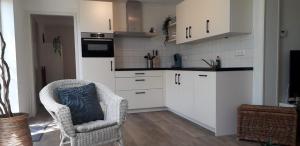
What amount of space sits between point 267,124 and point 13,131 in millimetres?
2455

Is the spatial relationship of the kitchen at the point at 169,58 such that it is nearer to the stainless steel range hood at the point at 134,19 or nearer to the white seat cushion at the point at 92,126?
the stainless steel range hood at the point at 134,19

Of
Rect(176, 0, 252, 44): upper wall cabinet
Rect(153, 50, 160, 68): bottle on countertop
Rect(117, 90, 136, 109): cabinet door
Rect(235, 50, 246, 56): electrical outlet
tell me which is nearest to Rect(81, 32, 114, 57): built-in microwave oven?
Rect(117, 90, 136, 109): cabinet door

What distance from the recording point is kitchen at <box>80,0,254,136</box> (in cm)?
281

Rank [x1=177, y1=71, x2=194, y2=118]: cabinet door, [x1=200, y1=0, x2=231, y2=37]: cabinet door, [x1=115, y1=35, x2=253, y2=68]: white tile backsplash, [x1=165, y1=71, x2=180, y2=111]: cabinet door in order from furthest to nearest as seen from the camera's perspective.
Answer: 1. [x1=165, y1=71, x2=180, y2=111]: cabinet door
2. [x1=115, y1=35, x2=253, y2=68]: white tile backsplash
3. [x1=177, y1=71, x2=194, y2=118]: cabinet door
4. [x1=200, y1=0, x2=231, y2=37]: cabinet door

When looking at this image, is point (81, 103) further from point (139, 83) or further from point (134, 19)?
point (134, 19)

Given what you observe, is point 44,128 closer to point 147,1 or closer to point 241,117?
point 241,117

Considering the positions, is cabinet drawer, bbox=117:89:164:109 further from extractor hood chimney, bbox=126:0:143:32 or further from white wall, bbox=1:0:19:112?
white wall, bbox=1:0:19:112

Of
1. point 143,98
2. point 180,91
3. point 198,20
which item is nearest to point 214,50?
point 198,20

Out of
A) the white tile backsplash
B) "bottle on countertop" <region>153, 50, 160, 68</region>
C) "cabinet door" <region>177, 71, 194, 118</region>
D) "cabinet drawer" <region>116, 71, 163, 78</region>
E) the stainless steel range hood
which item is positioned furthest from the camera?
"bottle on countertop" <region>153, 50, 160, 68</region>

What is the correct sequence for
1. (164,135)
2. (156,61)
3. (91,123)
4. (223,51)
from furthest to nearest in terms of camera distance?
1. (156,61)
2. (223,51)
3. (164,135)
4. (91,123)

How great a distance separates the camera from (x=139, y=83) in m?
4.14

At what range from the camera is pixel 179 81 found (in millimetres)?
3672

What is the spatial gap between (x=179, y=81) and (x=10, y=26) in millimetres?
2734

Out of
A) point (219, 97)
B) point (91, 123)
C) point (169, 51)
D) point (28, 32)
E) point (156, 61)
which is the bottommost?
point (91, 123)
